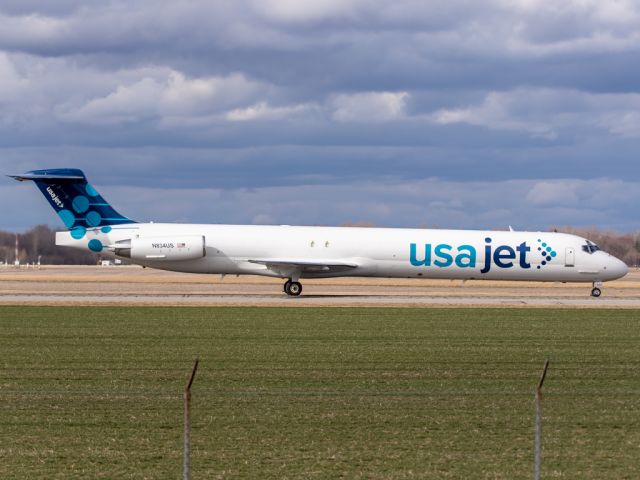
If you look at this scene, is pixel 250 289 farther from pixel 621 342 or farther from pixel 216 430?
pixel 216 430

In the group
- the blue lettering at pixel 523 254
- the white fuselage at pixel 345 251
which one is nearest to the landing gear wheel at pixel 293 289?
the white fuselage at pixel 345 251

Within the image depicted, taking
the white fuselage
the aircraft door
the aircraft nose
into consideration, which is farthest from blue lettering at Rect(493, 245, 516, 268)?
the aircraft nose

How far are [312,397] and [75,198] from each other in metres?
30.5

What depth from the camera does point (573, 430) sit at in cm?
1388

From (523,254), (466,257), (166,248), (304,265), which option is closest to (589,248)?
(523,254)

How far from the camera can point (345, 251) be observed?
45.4 meters

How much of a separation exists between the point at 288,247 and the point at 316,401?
29.4m

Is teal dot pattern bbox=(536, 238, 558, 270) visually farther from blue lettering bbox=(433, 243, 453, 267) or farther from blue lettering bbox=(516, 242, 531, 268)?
blue lettering bbox=(433, 243, 453, 267)

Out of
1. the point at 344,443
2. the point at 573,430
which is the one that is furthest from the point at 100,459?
the point at 573,430

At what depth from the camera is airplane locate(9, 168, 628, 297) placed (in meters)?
44.7

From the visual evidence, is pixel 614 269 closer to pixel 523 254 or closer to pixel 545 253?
pixel 545 253

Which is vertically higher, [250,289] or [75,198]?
[75,198]

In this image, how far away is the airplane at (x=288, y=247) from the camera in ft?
147

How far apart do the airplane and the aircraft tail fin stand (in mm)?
42
